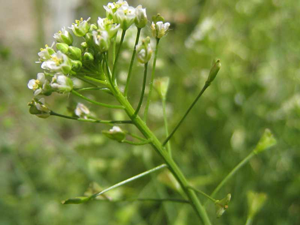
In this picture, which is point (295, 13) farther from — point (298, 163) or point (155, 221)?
point (155, 221)

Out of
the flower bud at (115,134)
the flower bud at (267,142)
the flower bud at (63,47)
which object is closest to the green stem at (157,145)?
the flower bud at (115,134)

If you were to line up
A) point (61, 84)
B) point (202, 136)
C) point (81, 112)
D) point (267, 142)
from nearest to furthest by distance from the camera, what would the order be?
point (61, 84) < point (81, 112) < point (267, 142) < point (202, 136)

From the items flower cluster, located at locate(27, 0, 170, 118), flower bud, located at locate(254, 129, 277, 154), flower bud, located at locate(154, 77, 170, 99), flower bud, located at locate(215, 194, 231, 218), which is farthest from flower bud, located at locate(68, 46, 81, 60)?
flower bud, located at locate(254, 129, 277, 154)

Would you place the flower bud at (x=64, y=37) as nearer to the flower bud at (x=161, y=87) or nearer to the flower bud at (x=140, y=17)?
the flower bud at (x=140, y=17)

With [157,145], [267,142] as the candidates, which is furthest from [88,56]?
[267,142]

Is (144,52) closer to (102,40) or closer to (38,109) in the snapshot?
(102,40)

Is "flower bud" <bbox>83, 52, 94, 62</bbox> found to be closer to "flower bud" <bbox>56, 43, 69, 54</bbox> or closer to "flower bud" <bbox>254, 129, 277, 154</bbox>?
"flower bud" <bbox>56, 43, 69, 54</bbox>

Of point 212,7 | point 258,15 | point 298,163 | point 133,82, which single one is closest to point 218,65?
point 298,163
